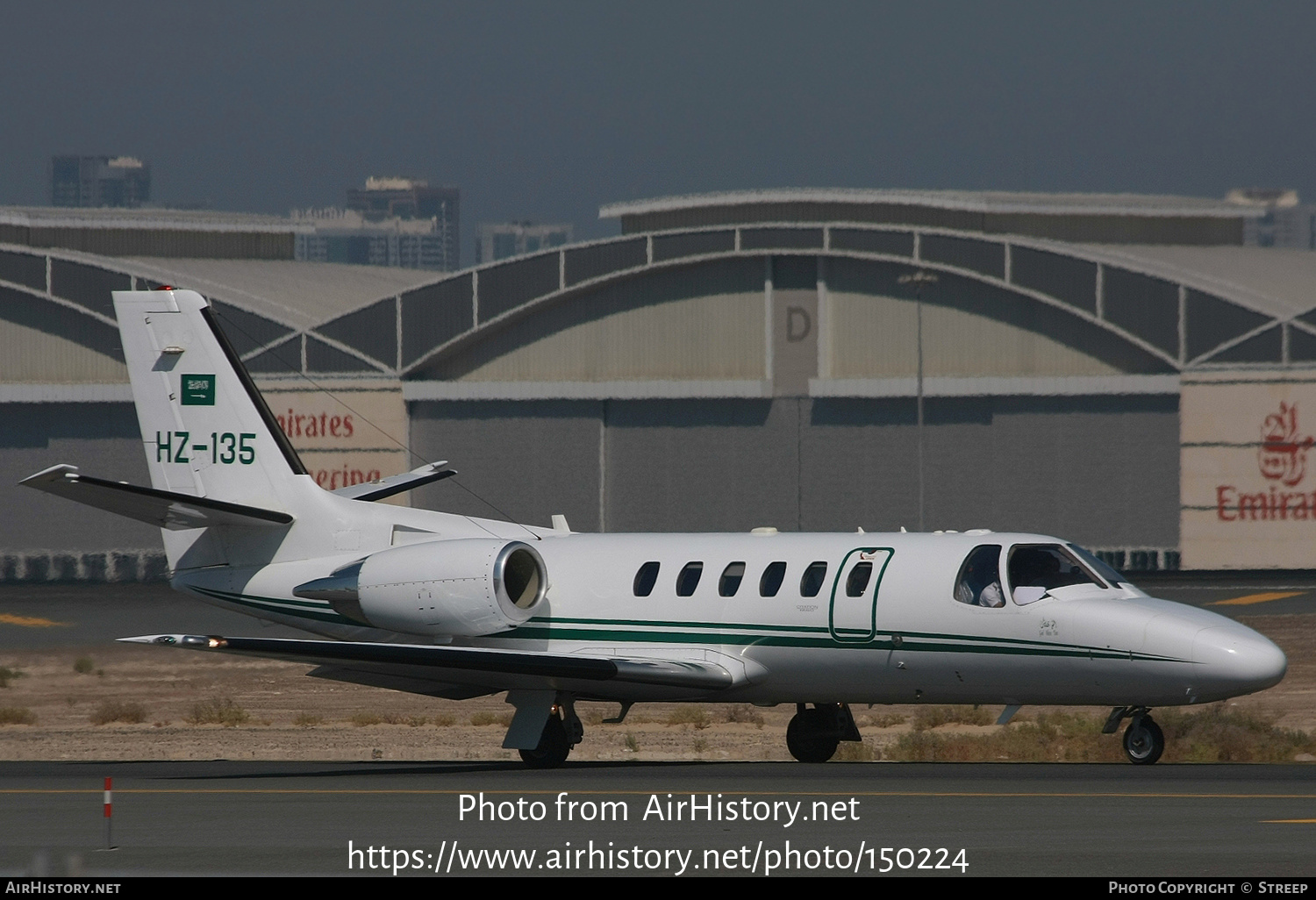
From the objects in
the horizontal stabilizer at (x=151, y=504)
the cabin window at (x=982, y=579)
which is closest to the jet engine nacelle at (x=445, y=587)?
the horizontal stabilizer at (x=151, y=504)

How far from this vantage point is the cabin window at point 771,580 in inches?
928

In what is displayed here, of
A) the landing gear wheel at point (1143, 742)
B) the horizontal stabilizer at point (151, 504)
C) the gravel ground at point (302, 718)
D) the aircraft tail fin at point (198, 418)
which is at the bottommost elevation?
the gravel ground at point (302, 718)

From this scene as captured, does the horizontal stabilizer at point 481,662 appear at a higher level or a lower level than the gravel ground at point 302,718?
higher

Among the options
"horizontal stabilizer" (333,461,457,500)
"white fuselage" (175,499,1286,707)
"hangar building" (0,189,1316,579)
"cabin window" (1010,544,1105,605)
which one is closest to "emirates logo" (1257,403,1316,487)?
"hangar building" (0,189,1316,579)

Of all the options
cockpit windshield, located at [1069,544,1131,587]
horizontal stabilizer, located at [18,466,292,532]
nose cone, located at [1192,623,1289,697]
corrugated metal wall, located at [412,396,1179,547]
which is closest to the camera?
nose cone, located at [1192,623,1289,697]

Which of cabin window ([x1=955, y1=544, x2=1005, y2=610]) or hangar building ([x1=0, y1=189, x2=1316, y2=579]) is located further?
hangar building ([x1=0, y1=189, x2=1316, y2=579])

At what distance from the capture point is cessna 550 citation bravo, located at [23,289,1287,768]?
71.7 feet

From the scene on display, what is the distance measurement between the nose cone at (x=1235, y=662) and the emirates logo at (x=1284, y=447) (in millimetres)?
39756

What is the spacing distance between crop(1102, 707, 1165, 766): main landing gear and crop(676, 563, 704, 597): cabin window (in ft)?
17.3

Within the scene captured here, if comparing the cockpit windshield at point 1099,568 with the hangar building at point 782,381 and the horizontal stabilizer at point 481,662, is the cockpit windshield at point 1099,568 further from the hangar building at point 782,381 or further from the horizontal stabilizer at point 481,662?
the hangar building at point 782,381

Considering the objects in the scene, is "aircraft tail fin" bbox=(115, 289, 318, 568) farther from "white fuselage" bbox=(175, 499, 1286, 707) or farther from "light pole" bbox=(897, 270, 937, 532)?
"light pole" bbox=(897, 270, 937, 532)

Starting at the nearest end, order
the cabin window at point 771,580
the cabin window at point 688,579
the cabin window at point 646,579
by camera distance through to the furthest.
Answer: the cabin window at point 771,580 < the cabin window at point 688,579 < the cabin window at point 646,579

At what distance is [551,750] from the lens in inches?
960

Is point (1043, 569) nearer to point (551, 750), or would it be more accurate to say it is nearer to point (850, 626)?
point (850, 626)
